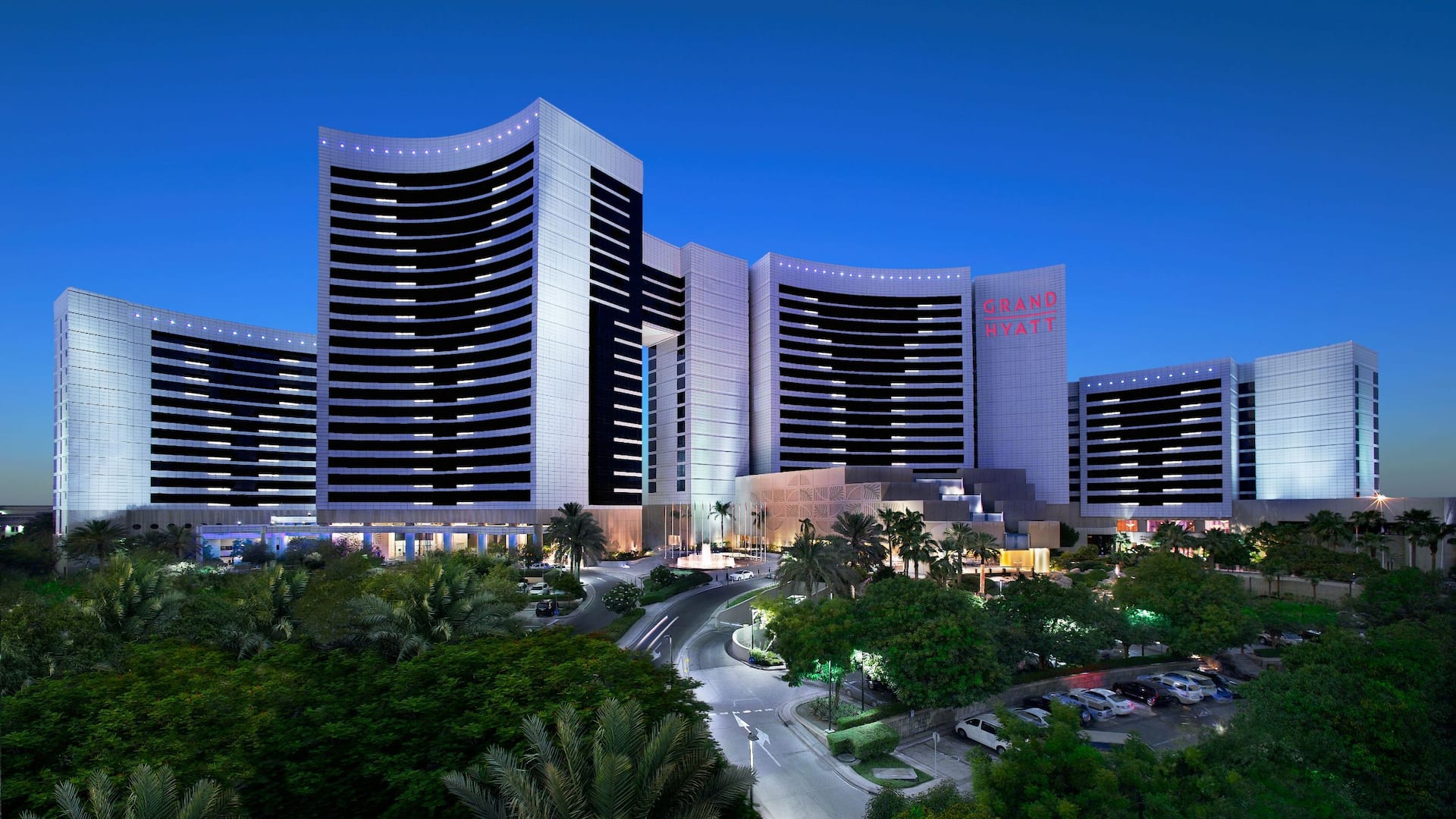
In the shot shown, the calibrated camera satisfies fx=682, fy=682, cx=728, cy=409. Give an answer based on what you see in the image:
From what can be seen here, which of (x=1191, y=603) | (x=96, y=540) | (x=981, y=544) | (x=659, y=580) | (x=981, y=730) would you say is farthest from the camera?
(x=96, y=540)

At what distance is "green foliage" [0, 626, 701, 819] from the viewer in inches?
760

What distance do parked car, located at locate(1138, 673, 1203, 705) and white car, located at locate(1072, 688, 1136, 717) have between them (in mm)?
3629

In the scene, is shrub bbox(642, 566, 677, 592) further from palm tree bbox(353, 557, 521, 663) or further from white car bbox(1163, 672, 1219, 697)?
white car bbox(1163, 672, 1219, 697)

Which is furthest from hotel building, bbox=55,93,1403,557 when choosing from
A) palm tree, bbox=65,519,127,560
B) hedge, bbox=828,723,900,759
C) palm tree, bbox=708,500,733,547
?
hedge, bbox=828,723,900,759

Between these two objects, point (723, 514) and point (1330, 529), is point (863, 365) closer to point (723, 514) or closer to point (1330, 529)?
point (723, 514)

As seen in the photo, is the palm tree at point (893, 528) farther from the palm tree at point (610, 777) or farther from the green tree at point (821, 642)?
the palm tree at point (610, 777)

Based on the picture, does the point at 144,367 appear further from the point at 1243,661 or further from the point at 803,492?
the point at 1243,661

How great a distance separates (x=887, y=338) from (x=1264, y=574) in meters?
91.5

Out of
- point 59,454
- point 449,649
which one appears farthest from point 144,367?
point 449,649

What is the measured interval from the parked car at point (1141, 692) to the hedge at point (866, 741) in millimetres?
20182

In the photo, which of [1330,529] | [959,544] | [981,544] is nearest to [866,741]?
[959,544]

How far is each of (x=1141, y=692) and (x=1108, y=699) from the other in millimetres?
4588

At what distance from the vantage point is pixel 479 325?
124 metres

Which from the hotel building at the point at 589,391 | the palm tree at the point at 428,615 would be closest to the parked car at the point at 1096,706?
the palm tree at the point at 428,615
